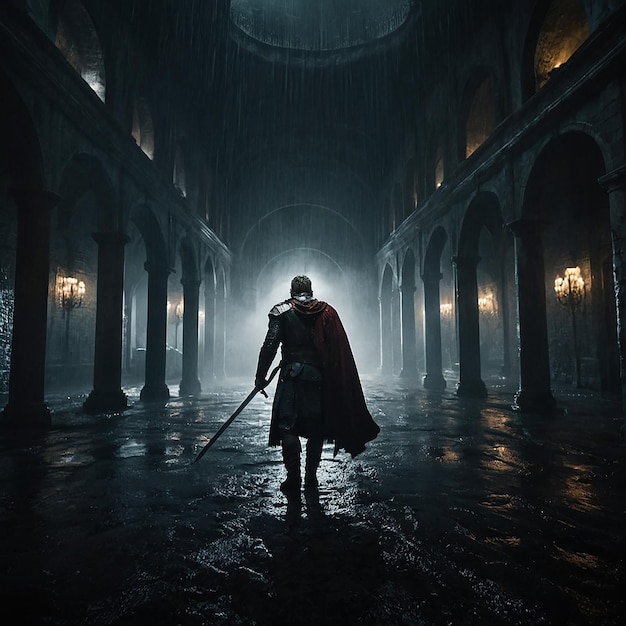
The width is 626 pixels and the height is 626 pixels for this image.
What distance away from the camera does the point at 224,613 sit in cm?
208

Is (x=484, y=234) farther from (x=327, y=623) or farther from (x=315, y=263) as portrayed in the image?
(x=327, y=623)

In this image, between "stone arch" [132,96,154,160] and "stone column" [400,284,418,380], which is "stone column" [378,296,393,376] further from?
"stone arch" [132,96,154,160]

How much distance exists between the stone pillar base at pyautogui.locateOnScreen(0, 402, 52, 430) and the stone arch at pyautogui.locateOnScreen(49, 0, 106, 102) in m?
5.91

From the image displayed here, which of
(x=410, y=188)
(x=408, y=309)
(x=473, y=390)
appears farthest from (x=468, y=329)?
(x=410, y=188)

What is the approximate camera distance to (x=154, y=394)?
37.4 ft

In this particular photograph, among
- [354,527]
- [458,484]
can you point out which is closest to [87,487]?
[354,527]

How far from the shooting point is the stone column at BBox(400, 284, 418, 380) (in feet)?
56.4

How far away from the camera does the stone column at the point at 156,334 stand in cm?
1152

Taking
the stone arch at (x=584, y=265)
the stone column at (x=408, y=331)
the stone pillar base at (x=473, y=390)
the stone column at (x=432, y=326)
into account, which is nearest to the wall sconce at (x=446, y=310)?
the stone column at (x=408, y=331)

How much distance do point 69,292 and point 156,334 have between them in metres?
4.30

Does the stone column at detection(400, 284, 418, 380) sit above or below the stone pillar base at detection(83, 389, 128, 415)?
above

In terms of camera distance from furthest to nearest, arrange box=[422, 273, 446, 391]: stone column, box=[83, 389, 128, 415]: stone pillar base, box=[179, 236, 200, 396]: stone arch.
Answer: box=[422, 273, 446, 391]: stone column → box=[179, 236, 200, 396]: stone arch → box=[83, 389, 128, 415]: stone pillar base

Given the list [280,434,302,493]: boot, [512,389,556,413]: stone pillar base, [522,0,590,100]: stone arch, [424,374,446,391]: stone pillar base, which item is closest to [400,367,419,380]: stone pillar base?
[424,374,446,391]: stone pillar base

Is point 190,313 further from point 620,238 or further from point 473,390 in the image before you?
point 620,238
